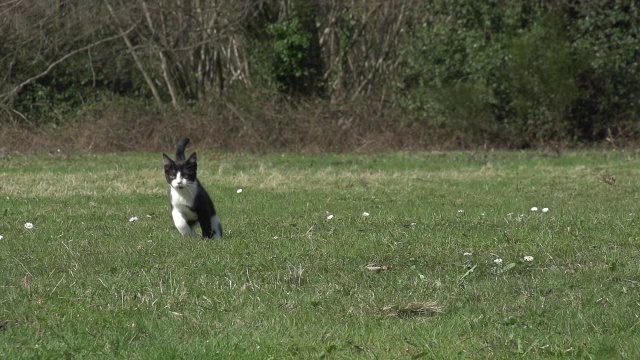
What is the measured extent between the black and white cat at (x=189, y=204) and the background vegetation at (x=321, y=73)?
17161 millimetres

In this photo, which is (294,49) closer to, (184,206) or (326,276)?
(184,206)

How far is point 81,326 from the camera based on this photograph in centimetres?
690

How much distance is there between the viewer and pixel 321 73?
109ft

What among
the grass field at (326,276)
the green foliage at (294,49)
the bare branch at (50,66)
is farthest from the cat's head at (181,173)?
the green foliage at (294,49)

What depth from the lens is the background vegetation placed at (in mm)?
29062

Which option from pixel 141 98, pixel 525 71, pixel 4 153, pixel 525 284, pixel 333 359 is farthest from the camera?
Result: pixel 141 98

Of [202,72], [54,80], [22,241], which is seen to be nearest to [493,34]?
[202,72]

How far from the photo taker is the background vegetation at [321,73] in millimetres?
29062

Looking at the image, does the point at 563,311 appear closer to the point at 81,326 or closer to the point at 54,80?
the point at 81,326

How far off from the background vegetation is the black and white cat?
56.3 feet

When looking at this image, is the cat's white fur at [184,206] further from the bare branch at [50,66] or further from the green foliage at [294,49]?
the green foliage at [294,49]

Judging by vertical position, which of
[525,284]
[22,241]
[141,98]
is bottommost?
[141,98]

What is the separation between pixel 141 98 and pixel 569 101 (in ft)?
39.8

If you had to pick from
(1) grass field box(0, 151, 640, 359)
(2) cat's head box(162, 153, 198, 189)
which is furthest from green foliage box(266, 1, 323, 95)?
(2) cat's head box(162, 153, 198, 189)
